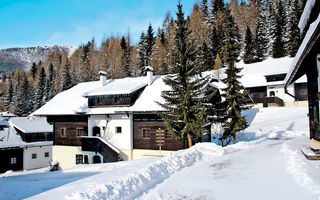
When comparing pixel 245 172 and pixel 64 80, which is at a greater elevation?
pixel 64 80

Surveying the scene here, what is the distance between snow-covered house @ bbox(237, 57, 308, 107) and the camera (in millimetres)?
37594

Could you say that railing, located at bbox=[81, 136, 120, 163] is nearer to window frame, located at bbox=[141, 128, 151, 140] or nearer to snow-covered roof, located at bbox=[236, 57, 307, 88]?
window frame, located at bbox=[141, 128, 151, 140]

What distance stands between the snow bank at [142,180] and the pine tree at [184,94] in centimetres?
448

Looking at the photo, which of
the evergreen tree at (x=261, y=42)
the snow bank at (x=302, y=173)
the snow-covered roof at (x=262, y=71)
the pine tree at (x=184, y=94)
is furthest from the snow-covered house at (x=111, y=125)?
the evergreen tree at (x=261, y=42)

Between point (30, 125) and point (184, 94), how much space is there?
2782cm

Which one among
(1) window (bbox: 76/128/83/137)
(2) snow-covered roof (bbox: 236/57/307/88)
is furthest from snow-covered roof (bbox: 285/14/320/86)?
(2) snow-covered roof (bbox: 236/57/307/88)

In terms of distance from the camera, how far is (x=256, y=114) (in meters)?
35.1

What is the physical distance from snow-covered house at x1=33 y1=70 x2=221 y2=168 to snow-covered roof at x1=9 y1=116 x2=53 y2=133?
30.0 feet

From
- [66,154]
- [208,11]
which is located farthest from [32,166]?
[208,11]

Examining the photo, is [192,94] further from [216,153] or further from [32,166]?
[32,166]

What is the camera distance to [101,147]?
1997 cm

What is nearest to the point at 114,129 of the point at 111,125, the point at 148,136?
the point at 111,125

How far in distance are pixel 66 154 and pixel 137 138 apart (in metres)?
9.11

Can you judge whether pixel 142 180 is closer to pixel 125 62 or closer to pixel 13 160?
pixel 13 160
